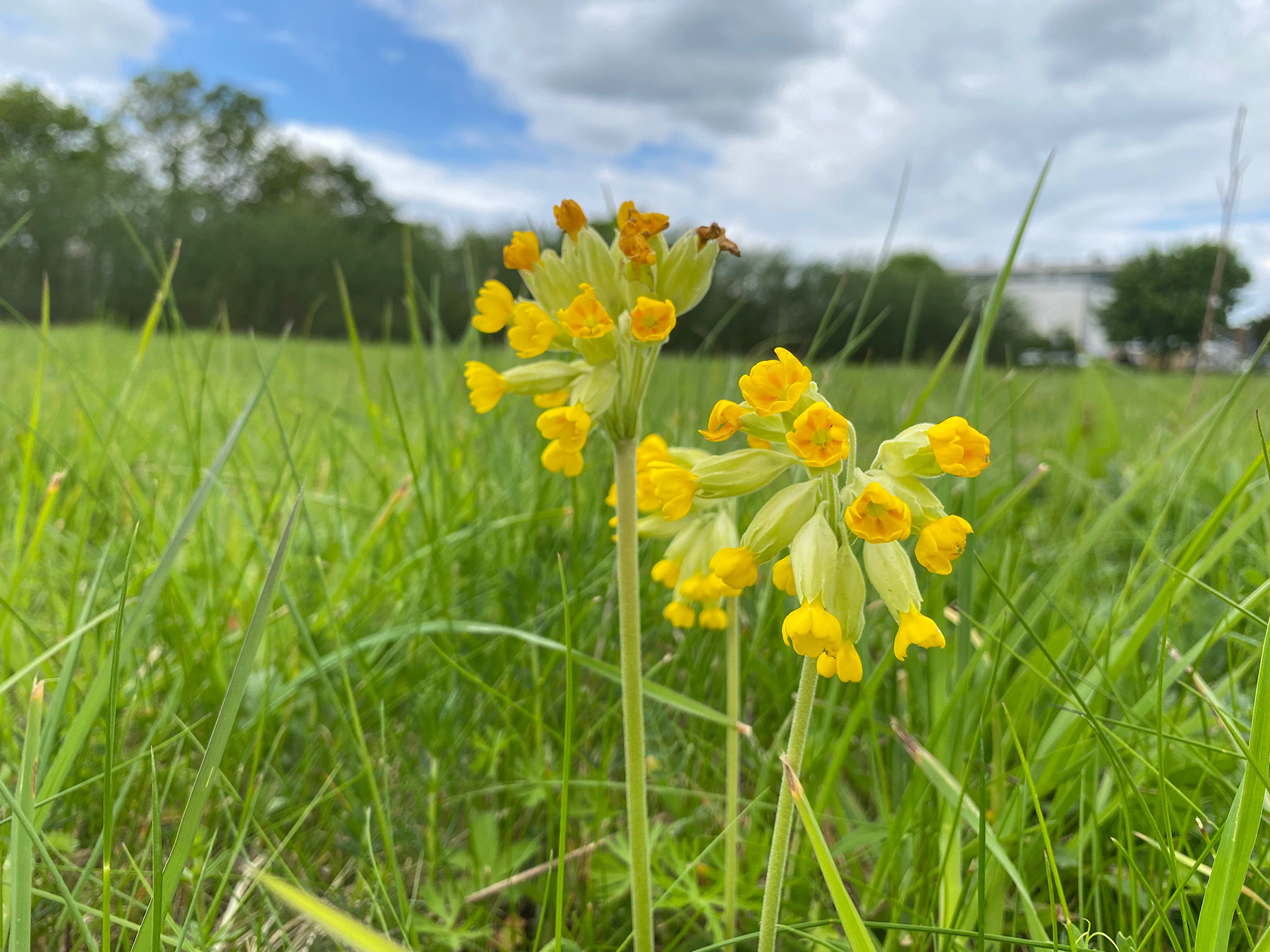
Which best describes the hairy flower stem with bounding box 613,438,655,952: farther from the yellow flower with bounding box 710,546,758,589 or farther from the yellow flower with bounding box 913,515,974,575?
the yellow flower with bounding box 913,515,974,575

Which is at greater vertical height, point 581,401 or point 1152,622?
point 581,401

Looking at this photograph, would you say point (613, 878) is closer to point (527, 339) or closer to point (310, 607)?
point (527, 339)

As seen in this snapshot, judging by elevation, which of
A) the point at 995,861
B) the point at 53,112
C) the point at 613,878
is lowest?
the point at 613,878

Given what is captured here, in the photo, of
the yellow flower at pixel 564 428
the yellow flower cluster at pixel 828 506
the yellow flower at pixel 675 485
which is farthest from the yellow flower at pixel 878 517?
the yellow flower at pixel 564 428

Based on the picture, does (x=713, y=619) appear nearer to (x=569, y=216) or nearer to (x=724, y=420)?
(x=724, y=420)

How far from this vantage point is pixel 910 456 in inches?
33.0

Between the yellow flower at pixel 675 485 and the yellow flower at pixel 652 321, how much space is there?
15 cm

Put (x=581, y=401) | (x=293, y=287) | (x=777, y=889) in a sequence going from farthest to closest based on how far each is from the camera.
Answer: (x=293, y=287) < (x=581, y=401) < (x=777, y=889)

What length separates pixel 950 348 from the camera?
1361 mm

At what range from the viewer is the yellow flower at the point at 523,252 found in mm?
1011

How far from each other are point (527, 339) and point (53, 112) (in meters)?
45.9

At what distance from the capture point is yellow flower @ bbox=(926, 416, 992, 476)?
2.56ft

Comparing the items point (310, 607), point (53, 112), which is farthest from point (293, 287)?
point (53, 112)

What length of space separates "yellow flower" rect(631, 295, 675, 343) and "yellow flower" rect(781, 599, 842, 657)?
0.35 m
